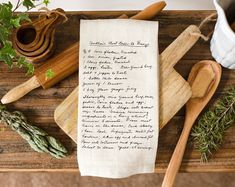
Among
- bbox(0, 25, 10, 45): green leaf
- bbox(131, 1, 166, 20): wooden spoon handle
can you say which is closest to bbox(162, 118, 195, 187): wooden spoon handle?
bbox(131, 1, 166, 20): wooden spoon handle

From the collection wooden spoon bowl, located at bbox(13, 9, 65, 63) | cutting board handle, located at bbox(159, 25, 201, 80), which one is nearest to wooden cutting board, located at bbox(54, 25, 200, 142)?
cutting board handle, located at bbox(159, 25, 201, 80)

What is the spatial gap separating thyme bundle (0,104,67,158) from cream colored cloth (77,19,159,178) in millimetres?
46

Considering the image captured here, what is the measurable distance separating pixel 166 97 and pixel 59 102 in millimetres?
222

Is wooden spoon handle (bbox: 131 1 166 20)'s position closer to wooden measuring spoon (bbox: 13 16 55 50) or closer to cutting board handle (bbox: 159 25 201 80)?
cutting board handle (bbox: 159 25 201 80)

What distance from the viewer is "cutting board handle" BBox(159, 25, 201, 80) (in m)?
0.77

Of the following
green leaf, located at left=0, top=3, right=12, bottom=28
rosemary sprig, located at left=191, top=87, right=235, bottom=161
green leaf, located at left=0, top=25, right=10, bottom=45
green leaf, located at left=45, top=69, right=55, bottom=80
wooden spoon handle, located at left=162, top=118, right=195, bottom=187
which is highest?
green leaf, located at left=0, top=3, right=12, bottom=28

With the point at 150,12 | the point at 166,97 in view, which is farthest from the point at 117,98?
the point at 150,12

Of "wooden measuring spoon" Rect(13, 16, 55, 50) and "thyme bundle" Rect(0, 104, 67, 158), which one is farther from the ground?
"wooden measuring spoon" Rect(13, 16, 55, 50)

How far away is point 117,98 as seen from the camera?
0.75 metres

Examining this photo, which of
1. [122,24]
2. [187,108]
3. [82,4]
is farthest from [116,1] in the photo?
[187,108]

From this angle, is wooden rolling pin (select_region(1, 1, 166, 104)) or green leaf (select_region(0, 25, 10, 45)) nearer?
green leaf (select_region(0, 25, 10, 45))

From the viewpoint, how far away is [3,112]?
2.49 feet

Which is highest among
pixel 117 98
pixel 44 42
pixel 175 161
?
pixel 44 42

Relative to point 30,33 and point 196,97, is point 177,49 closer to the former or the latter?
point 196,97
